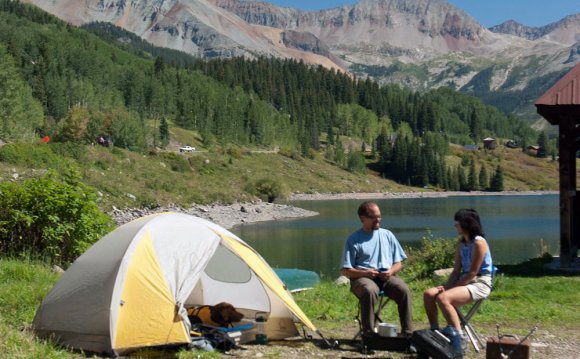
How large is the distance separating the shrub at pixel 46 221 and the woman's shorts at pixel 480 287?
32.4 ft

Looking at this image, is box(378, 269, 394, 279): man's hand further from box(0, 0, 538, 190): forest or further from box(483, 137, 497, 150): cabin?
box(483, 137, 497, 150): cabin

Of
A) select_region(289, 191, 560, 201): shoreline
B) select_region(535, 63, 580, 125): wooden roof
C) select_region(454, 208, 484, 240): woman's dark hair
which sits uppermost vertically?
select_region(535, 63, 580, 125): wooden roof

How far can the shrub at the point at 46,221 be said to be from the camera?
49.3ft

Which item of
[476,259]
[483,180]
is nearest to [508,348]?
[476,259]

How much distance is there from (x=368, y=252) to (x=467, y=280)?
1.34 meters

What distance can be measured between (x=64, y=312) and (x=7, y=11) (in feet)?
581

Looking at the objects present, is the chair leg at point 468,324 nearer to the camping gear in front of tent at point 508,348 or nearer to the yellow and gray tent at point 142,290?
the camping gear in front of tent at point 508,348

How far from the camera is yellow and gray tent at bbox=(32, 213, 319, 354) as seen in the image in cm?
875

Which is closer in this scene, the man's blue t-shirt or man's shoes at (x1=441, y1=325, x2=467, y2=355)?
man's shoes at (x1=441, y1=325, x2=467, y2=355)

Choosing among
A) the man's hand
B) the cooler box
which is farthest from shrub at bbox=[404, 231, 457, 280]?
the cooler box

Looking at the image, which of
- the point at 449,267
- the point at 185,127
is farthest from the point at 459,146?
the point at 449,267

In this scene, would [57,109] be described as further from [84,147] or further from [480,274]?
[480,274]

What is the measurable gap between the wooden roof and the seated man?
817 centimetres

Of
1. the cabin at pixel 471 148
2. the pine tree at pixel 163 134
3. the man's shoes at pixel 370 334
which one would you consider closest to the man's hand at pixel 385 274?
the man's shoes at pixel 370 334
